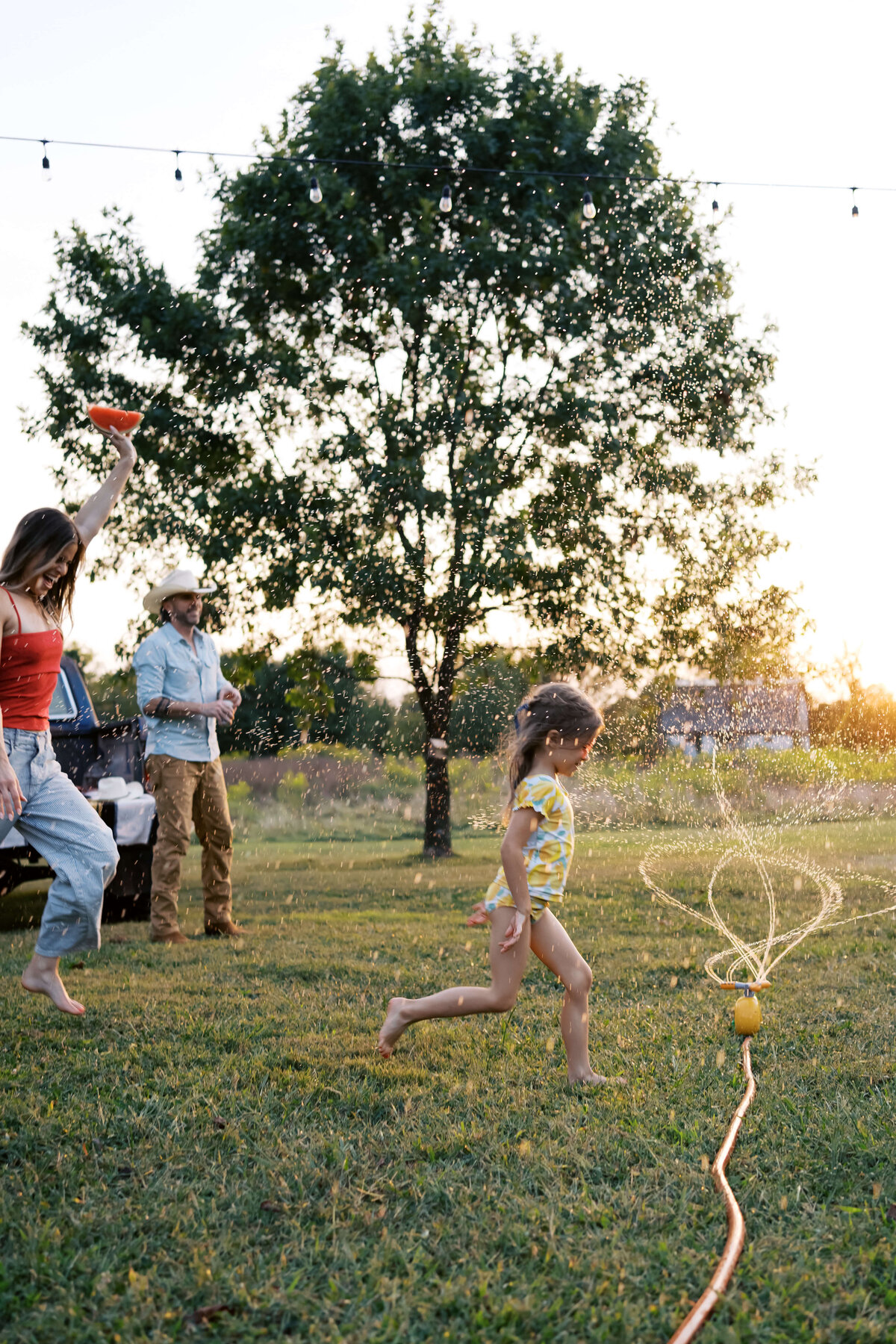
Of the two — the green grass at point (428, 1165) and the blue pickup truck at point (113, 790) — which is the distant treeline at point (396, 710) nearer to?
the green grass at point (428, 1165)

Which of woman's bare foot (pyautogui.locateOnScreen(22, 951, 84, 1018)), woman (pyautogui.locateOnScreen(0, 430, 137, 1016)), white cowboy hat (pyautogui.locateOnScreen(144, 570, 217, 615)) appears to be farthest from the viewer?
white cowboy hat (pyautogui.locateOnScreen(144, 570, 217, 615))

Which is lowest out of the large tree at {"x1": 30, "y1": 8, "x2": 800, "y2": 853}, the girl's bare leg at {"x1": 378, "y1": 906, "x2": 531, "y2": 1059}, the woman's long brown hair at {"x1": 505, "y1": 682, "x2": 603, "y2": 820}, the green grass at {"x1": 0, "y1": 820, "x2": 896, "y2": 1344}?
the green grass at {"x1": 0, "y1": 820, "x2": 896, "y2": 1344}

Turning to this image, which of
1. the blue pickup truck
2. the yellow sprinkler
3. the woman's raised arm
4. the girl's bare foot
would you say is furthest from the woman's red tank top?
the blue pickup truck

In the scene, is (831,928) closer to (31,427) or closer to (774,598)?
(774,598)

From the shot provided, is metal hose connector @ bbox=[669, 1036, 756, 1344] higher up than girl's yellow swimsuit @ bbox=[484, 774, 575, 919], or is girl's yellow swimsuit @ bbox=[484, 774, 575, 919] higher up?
girl's yellow swimsuit @ bbox=[484, 774, 575, 919]

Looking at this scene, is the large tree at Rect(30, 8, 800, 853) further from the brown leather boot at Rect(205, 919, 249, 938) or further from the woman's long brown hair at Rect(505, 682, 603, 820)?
the woman's long brown hair at Rect(505, 682, 603, 820)

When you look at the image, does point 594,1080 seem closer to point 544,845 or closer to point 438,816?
point 544,845

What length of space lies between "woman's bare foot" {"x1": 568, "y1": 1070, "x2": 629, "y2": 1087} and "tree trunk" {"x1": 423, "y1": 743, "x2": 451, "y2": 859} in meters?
10.7

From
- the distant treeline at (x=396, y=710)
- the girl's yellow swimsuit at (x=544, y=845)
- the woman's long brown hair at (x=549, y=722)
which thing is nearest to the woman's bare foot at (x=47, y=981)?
the girl's yellow swimsuit at (x=544, y=845)

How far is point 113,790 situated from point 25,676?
3616 mm

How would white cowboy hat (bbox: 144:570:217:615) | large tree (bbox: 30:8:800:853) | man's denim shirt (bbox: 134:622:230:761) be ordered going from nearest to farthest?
1. man's denim shirt (bbox: 134:622:230:761)
2. white cowboy hat (bbox: 144:570:217:615)
3. large tree (bbox: 30:8:800:853)

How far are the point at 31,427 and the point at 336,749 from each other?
10.5 meters

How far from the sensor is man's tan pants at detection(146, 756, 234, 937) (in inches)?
252

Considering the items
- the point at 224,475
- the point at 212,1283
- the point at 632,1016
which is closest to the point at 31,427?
the point at 224,475
